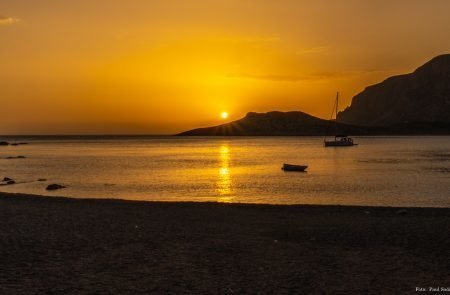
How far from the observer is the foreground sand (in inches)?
521

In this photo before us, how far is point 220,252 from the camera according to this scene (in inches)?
679

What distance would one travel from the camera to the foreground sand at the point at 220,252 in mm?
13227

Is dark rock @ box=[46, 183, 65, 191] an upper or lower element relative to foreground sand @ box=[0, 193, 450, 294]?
lower

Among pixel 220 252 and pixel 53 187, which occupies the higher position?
pixel 220 252

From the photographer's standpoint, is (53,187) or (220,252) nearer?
(220,252)

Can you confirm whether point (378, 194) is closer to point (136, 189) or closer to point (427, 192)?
point (427, 192)

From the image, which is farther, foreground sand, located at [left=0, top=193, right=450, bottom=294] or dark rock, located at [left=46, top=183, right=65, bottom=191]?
dark rock, located at [left=46, top=183, right=65, bottom=191]

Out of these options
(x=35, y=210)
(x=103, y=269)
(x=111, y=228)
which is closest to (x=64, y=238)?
(x=111, y=228)

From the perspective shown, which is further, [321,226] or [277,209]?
[277,209]

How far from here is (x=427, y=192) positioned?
4694 cm

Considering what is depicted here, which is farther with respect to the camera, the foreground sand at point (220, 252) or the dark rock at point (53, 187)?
the dark rock at point (53, 187)

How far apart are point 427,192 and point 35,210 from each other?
35736 millimetres

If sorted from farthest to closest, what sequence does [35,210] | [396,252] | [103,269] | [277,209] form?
[277,209]
[35,210]
[396,252]
[103,269]

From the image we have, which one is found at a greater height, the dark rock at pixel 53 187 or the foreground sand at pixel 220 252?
the foreground sand at pixel 220 252
